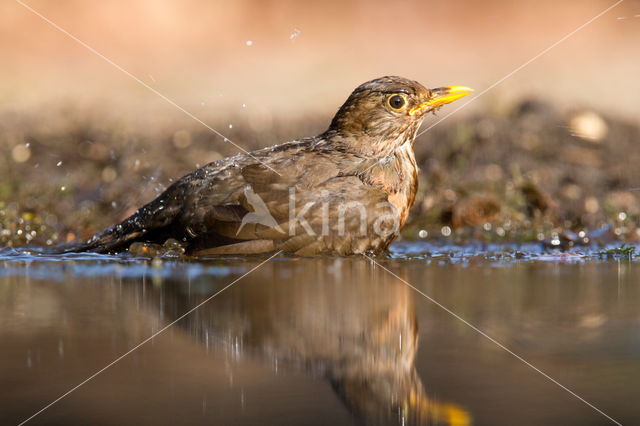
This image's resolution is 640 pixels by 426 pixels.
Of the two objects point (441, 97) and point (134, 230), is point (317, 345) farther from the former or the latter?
point (441, 97)

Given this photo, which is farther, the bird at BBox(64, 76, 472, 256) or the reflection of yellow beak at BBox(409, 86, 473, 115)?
the reflection of yellow beak at BBox(409, 86, 473, 115)

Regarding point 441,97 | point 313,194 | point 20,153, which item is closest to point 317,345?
point 313,194

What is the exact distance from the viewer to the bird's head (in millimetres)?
6359

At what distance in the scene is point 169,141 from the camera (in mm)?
9844

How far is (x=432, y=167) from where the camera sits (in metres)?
8.64

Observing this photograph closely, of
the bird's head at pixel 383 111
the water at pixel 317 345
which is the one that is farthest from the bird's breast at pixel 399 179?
the water at pixel 317 345

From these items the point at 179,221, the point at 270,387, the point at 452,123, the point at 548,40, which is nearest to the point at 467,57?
the point at 548,40

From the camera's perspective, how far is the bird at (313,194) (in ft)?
18.3

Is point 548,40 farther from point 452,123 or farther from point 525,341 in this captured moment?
point 525,341

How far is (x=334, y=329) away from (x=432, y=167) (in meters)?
5.23

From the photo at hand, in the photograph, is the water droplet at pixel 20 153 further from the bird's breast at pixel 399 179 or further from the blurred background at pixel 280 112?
the bird's breast at pixel 399 179

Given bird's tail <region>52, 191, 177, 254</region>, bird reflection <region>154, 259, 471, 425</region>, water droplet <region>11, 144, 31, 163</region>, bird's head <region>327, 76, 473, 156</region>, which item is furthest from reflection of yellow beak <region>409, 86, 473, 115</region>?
water droplet <region>11, 144, 31, 163</region>

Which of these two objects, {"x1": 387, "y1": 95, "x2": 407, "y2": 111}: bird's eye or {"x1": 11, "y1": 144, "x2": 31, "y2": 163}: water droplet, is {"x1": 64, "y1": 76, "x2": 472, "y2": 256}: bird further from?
{"x1": 11, "y1": 144, "x2": 31, "y2": 163}: water droplet

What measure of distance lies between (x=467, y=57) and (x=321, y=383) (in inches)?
369
